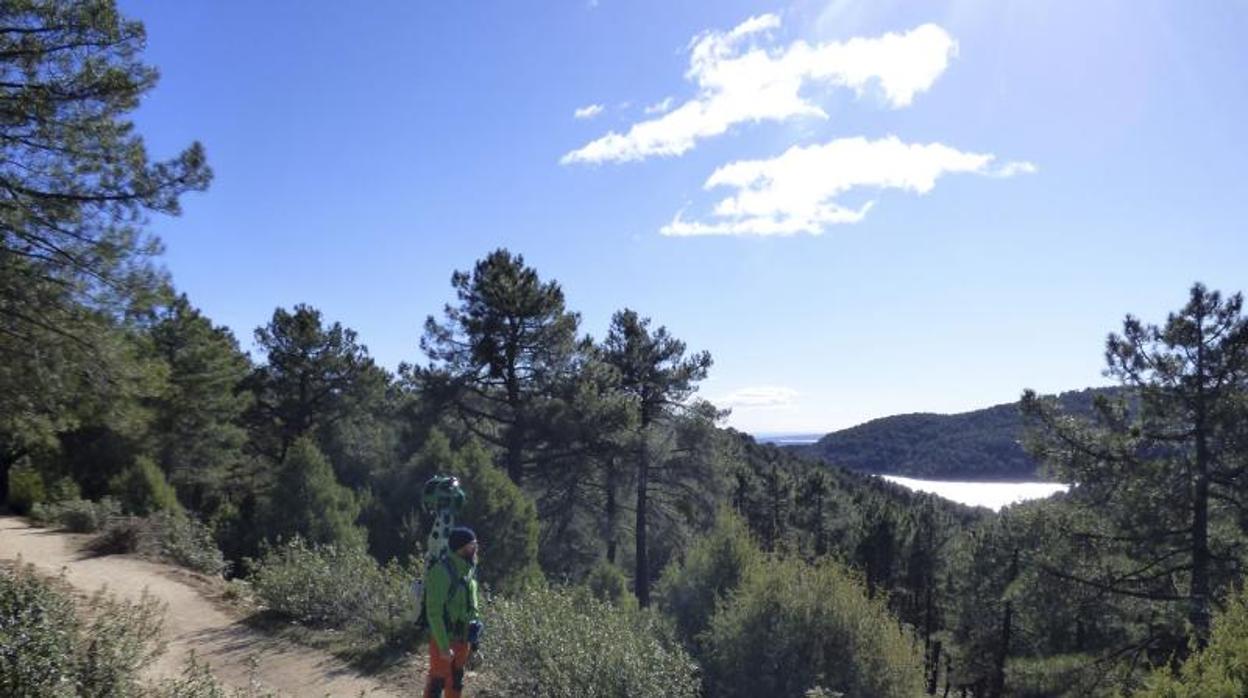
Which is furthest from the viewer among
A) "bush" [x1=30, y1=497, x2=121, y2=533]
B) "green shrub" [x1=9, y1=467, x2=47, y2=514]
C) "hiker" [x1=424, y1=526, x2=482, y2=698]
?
"green shrub" [x1=9, y1=467, x2=47, y2=514]

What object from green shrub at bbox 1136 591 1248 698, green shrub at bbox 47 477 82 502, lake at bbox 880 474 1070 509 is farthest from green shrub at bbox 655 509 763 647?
lake at bbox 880 474 1070 509

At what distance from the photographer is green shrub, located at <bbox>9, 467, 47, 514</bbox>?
19.7 metres

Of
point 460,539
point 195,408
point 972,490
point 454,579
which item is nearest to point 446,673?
point 454,579

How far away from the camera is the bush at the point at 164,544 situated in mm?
13125

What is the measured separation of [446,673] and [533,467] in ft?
59.3

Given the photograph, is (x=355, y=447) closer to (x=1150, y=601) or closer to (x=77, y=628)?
(x=77, y=628)

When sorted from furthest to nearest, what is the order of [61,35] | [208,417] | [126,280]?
1. [208,417]
2. [126,280]
3. [61,35]

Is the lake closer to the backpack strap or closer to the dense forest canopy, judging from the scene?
the dense forest canopy

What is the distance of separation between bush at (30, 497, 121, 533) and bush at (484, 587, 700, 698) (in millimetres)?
12834

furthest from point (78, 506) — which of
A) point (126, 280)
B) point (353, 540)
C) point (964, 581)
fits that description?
point (964, 581)

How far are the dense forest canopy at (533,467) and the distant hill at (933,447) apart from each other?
115878 mm

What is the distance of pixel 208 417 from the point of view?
81.7ft

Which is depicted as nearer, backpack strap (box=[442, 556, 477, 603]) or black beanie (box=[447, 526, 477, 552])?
backpack strap (box=[442, 556, 477, 603])

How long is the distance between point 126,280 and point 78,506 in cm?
1029
